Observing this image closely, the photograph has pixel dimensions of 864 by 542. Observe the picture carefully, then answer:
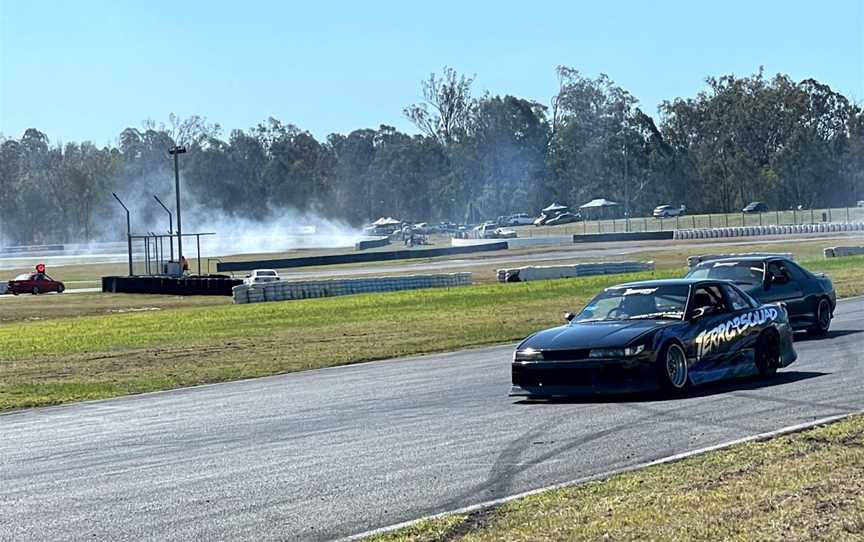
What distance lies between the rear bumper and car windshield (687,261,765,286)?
7.42m

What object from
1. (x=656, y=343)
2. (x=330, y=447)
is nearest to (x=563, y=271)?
(x=656, y=343)

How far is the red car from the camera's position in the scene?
55.4m

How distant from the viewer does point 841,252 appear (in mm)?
50500

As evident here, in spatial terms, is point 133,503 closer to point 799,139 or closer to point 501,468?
point 501,468

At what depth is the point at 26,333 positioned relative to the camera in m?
29.2

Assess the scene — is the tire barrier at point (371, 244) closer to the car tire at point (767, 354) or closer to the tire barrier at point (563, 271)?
the tire barrier at point (563, 271)

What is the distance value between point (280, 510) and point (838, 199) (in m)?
130

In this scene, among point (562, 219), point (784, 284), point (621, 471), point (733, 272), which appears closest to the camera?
point (621, 471)

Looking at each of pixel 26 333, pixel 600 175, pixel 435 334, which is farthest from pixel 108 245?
pixel 435 334

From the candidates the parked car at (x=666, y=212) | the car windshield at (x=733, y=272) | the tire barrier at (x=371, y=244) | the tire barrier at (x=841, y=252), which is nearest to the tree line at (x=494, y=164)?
the parked car at (x=666, y=212)

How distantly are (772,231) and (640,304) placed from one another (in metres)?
69.2

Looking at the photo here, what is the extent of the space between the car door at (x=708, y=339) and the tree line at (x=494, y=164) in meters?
116

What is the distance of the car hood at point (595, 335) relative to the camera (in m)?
Answer: 13.0

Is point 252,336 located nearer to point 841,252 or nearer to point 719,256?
point 719,256
